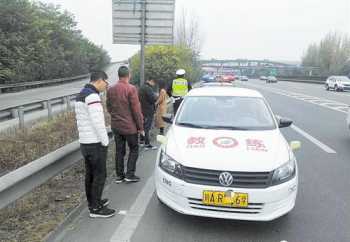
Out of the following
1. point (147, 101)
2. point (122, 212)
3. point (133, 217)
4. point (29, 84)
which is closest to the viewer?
point (133, 217)

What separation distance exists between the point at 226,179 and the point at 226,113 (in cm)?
186

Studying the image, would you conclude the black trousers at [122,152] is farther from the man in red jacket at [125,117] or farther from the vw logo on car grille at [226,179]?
the vw logo on car grille at [226,179]

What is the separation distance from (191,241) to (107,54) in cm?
7839

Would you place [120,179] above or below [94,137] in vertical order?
below

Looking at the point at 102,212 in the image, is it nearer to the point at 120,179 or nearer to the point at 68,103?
the point at 120,179

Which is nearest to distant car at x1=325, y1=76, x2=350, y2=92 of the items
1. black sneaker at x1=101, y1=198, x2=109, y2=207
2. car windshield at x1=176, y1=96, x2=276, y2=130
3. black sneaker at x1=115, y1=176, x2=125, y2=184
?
car windshield at x1=176, y1=96, x2=276, y2=130

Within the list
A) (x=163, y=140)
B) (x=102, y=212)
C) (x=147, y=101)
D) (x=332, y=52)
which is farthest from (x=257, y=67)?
(x=102, y=212)

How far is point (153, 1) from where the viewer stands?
10.5m

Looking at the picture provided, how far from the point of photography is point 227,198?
4039 mm

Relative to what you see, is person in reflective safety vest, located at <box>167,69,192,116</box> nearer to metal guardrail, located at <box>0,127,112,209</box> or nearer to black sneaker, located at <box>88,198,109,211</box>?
metal guardrail, located at <box>0,127,112,209</box>

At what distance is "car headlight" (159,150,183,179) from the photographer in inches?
167

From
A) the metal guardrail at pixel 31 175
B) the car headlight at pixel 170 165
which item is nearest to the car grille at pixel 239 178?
the car headlight at pixel 170 165

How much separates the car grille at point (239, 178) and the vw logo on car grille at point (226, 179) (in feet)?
0.10

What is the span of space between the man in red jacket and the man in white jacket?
1141mm
